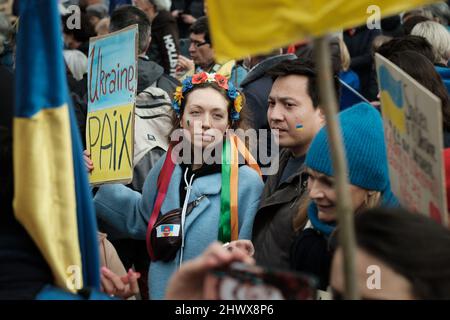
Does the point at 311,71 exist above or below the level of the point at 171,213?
above

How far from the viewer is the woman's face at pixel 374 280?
2.50 meters


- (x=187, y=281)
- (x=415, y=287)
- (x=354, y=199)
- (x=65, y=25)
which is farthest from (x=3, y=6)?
(x=65, y=25)

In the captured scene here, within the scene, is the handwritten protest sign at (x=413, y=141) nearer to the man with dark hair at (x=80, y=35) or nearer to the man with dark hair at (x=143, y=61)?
the man with dark hair at (x=143, y=61)

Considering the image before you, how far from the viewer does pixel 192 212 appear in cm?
471

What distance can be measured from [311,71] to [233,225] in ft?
2.84

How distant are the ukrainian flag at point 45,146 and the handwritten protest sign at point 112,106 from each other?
6.73ft

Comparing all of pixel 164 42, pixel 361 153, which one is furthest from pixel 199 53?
pixel 361 153

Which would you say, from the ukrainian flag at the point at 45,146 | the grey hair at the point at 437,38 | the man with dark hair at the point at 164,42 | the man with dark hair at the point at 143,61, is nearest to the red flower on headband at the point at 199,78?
the man with dark hair at the point at 143,61

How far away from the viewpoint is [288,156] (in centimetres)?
482

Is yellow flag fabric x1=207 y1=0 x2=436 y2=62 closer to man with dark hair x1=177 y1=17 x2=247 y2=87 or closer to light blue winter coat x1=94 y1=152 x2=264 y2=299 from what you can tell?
light blue winter coat x1=94 y1=152 x2=264 y2=299

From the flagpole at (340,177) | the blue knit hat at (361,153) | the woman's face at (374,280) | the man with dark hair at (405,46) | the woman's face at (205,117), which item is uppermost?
the man with dark hair at (405,46)

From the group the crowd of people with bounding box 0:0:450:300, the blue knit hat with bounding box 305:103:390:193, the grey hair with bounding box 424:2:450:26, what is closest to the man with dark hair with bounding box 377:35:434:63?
the crowd of people with bounding box 0:0:450:300
